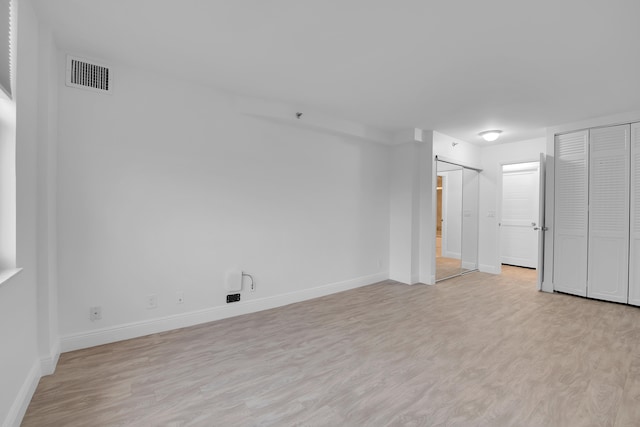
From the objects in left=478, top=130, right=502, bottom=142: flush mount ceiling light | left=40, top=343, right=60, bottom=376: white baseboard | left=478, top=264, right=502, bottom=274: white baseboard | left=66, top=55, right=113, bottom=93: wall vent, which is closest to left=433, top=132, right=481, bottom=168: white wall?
left=478, top=130, right=502, bottom=142: flush mount ceiling light

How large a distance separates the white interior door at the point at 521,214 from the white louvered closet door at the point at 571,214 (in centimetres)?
173

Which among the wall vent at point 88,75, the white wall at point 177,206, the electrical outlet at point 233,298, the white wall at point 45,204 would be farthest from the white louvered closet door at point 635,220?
the white wall at point 45,204

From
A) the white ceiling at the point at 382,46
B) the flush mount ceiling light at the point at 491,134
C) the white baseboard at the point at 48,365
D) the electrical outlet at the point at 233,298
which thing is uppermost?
the white ceiling at the point at 382,46

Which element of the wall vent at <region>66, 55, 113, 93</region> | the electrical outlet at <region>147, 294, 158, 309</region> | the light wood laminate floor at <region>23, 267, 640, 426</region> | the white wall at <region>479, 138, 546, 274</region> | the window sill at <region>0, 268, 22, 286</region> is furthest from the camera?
the white wall at <region>479, 138, 546, 274</region>

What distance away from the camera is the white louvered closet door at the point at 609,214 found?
12.9 ft

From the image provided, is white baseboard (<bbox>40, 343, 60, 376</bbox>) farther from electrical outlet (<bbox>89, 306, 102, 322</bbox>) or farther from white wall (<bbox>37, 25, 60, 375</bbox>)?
electrical outlet (<bbox>89, 306, 102, 322</bbox>)

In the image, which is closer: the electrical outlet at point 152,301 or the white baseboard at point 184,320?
the white baseboard at point 184,320

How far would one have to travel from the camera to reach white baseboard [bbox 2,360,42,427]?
5.31 feet

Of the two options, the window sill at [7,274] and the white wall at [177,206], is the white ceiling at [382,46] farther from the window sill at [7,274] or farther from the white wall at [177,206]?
the window sill at [7,274]

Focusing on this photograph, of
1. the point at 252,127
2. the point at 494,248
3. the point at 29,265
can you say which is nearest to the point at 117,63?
the point at 252,127

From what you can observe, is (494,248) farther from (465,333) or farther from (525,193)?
(465,333)

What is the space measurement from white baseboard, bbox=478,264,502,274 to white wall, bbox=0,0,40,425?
6.53 meters

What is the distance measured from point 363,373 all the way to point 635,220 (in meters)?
4.26

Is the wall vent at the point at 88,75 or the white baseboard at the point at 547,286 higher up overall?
the wall vent at the point at 88,75
